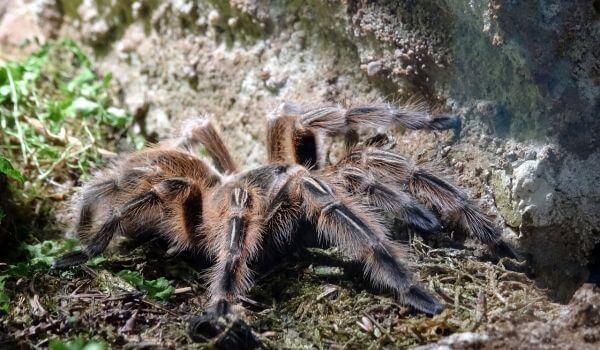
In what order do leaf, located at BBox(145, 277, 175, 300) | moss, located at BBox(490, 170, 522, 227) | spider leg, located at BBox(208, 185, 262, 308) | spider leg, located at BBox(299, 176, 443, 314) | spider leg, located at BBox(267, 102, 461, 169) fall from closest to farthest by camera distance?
spider leg, located at BBox(299, 176, 443, 314) < spider leg, located at BBox(208, 185, 262, 308) < leaf, located at BBox(145, 277, 175, 300) < moss, located at BBox(490, 170, 522, 227) < spider leg, located at BBox(267, 102, 461, 169)

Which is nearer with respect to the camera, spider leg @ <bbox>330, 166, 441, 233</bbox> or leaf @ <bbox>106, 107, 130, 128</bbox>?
spider leg @ <bbox>330, 166, 441, 233</bbox>

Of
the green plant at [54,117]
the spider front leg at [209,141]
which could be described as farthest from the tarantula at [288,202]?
the green plant at [54,117]

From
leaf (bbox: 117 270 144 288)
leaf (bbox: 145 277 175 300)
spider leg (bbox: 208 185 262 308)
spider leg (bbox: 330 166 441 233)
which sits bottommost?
leaf (bbox: 145 277 175 300)

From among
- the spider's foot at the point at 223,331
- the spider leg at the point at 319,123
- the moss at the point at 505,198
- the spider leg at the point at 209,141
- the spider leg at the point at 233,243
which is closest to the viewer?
the spider's foot at the point at 223,331

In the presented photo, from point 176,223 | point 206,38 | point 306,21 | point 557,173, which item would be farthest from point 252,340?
point 206,38

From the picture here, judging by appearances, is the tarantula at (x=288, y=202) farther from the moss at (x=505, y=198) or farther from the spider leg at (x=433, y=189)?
the moss at (x=505, y=198)

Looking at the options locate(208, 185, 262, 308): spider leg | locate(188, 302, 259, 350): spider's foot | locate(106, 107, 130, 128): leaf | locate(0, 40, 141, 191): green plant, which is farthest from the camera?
locate(106, 107, 130, 128): leaf

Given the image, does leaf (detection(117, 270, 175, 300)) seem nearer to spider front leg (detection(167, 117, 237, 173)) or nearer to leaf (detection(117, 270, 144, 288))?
leaf (detection(117, 270, 144, 288))

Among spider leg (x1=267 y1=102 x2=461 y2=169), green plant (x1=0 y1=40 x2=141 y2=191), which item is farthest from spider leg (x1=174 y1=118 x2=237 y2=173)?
green plant (x1=0 y1=40 x2=141 y2=191)
